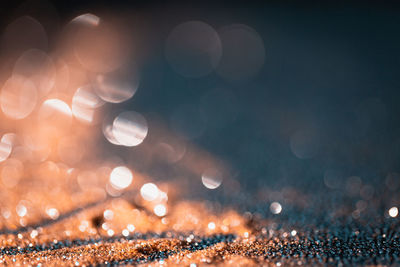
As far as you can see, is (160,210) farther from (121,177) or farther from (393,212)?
(393,212)

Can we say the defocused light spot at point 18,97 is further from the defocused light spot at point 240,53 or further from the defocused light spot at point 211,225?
the defocused light spot at point 211,225

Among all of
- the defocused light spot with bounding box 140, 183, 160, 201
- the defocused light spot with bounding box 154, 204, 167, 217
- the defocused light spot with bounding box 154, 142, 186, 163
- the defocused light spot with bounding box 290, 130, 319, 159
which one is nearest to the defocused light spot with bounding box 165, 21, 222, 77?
the defocused light spot with bounding box 154, 142, 186, 163

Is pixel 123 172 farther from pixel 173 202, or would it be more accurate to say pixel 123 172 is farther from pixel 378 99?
pixel 378 99

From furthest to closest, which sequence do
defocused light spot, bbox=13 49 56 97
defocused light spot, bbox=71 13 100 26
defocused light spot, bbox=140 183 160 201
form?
defocused light spot, bbox=71 13 100 26 < defocused light spot, bbox=13 49 56 97 < defocused light spot, bbox=140 183 160 201

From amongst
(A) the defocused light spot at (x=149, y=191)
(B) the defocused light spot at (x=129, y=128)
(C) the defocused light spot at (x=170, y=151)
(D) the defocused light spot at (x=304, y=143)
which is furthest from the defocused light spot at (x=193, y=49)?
(A) the defocused light spot at (x=149, y=191)

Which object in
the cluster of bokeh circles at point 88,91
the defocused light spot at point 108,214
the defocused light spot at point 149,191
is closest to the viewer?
the defocused light spot at point 108,214

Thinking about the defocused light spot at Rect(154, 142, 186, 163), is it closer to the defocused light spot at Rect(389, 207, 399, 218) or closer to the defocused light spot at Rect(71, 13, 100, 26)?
the defocused light spot at Rect(389, 207, 399, 218)

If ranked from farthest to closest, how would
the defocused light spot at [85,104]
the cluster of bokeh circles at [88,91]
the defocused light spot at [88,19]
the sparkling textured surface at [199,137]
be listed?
the defocused light spot at [88,19] < the defocused light spot at [85,104] < the cluster of bokeh circles at [88,91] < the sparkling textured surface at [199,137]
